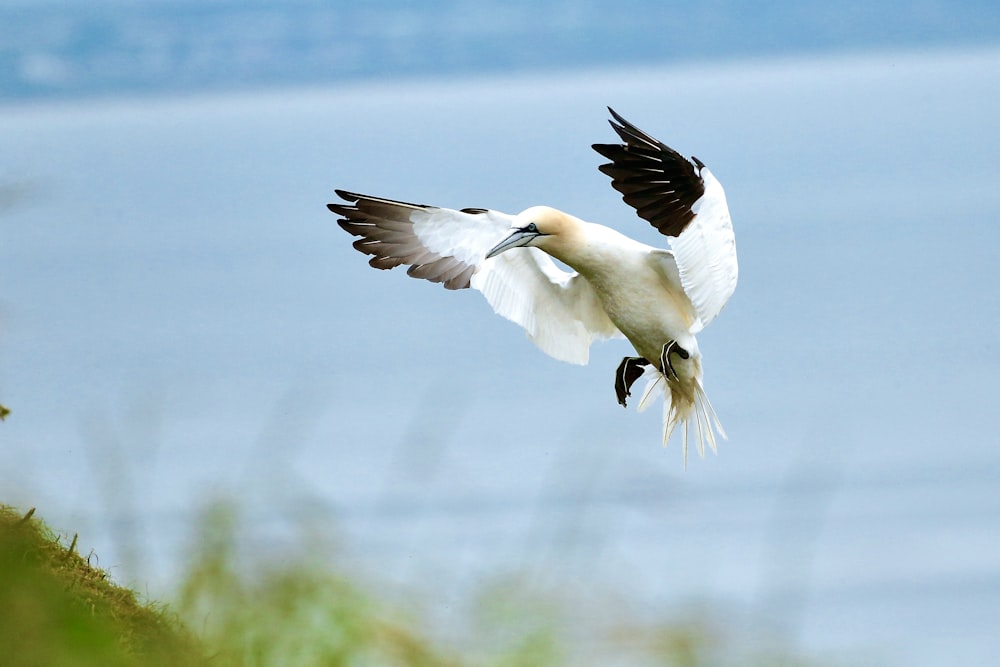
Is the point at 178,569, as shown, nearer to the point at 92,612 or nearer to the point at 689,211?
the point at 92,612

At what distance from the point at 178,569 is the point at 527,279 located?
3073mm

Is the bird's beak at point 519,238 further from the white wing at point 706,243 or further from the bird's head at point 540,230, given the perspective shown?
the white wing at point 706,243

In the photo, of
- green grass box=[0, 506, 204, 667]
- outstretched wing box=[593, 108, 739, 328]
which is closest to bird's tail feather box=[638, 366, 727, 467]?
outstretched wing box=[593, 108, 739, 328]

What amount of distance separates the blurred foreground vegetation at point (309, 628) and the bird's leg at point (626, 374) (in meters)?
3.06

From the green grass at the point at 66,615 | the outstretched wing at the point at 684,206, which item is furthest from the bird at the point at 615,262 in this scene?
the green grass at the point at 66,615

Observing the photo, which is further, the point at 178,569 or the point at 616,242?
the point at 616,242

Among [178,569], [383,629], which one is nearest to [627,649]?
[383,629]

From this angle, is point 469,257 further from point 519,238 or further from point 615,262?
point 615,262

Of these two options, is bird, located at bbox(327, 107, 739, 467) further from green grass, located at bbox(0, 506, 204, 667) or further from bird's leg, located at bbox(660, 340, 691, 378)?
green grass, located at bbox(0, 506, 204, 667)

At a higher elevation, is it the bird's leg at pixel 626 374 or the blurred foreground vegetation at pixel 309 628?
the bird's leg at pixel 626 374

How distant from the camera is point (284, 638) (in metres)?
2.28

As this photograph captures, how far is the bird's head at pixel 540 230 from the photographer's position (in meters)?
4.80

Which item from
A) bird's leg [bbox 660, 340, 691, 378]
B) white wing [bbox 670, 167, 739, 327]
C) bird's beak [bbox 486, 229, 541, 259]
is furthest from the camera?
bird's leg [bbox 660, 340, 691, 378]

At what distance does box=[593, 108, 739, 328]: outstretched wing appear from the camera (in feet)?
14.3
